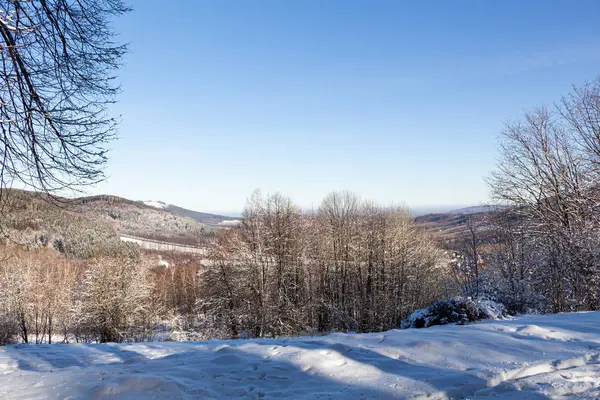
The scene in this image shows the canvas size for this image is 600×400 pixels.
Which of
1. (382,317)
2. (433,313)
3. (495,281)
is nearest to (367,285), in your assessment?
(382,317)

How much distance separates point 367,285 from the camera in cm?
2738

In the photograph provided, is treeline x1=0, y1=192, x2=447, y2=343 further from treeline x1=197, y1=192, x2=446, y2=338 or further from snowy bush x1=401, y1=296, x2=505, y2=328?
snowy bush x1=401, y1=296, x2=505, y2=328

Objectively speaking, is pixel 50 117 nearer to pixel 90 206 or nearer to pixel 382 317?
pixel 90 206

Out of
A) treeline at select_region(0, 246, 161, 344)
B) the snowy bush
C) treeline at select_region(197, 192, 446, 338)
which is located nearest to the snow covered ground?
the snowy bush

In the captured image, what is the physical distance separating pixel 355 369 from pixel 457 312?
5.89 metres

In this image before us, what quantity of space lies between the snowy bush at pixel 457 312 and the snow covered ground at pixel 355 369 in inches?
119

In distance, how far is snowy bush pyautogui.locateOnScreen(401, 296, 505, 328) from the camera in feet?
29.6

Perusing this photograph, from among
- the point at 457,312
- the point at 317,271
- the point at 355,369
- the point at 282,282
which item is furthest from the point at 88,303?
the point at 355,369

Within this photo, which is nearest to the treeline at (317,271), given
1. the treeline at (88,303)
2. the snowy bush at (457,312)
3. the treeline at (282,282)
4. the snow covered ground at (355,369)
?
the treeline at (282,282)

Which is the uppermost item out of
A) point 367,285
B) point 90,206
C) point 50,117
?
point 50,117

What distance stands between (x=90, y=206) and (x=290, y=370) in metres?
4.12

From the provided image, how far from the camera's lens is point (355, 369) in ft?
14.4

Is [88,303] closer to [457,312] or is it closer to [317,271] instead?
[317,271]

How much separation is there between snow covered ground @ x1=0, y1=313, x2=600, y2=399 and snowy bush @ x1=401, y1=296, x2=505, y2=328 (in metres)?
3.02
